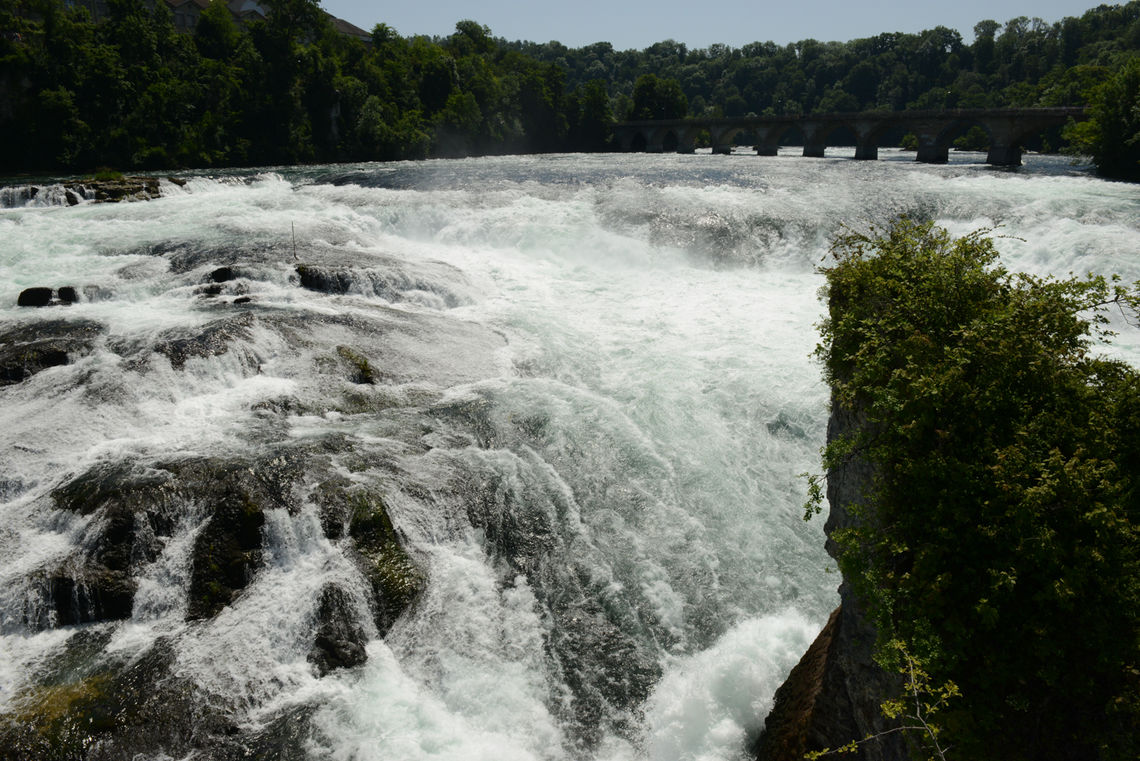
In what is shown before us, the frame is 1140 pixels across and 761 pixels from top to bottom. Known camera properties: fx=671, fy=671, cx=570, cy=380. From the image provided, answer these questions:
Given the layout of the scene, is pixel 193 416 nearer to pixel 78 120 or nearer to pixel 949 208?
pixel 949 208

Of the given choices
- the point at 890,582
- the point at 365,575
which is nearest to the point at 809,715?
the point at 890,582

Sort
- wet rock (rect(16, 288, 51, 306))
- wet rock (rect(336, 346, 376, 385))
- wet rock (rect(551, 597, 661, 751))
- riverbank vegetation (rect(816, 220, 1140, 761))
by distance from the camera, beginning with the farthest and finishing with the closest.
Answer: wet rock (rect(16, 288, 51, 306)) < wet rock (rect(336, 346, 376, 385)) < wet rock (rect(551, 597, 661, 751)) < riverbank vegetation (rect(816, 220, 1140, 761))

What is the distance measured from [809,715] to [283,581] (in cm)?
575

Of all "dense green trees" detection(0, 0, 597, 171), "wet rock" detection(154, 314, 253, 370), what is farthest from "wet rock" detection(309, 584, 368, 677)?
"dense green trees" detection(0, 0, 597, 171)

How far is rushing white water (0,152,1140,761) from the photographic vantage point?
682 centimetres

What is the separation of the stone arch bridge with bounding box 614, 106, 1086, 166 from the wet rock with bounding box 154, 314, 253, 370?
53.2 meters

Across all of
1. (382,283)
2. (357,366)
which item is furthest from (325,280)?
(357,366)

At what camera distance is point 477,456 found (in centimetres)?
1023

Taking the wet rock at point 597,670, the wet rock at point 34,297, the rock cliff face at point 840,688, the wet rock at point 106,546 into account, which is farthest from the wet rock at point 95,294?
the rock cliff face at point 840,688

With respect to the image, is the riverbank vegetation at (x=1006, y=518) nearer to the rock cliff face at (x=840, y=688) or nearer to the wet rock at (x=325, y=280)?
the rock cliff face at (x=840, y=688)

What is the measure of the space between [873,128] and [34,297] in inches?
2519

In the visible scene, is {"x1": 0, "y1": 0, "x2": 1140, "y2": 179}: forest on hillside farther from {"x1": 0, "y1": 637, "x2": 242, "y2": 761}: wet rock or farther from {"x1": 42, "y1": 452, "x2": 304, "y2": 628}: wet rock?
{"x1": 0, "y1": 637, "x2": 242, "y2": 761}: wet rock

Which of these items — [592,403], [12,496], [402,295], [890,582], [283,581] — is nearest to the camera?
[890,582]

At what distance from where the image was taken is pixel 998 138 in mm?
49656
